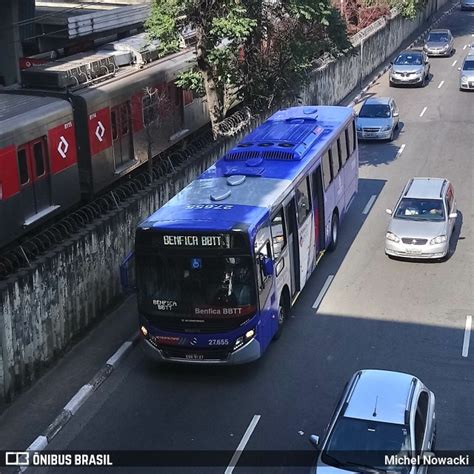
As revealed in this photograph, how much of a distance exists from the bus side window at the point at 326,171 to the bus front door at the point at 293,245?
2.96m

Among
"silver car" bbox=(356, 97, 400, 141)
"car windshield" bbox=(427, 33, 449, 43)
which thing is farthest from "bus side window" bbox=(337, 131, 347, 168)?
"car windshield" bbox=(427, 33, 449, 43)

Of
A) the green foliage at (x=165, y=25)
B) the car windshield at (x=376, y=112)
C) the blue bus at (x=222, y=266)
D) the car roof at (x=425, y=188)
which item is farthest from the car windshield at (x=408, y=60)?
the blue bus at (x=222, y=266)

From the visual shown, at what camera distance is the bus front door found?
16828 mm

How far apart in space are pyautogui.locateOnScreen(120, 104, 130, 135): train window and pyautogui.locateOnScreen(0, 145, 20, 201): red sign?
513cm

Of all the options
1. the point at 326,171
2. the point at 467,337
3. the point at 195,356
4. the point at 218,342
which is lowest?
the point at 467,337

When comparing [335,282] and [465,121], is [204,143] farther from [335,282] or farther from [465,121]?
[465,121]

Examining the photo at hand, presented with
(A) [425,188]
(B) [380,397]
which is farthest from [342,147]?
(B) [380,397]

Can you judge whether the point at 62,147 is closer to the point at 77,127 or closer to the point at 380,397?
the point at 77,127

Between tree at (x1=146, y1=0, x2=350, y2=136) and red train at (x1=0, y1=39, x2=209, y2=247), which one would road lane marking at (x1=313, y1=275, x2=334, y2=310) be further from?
tree at (x1=146, y1=0, x2=350, y2=136)

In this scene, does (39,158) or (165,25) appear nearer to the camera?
(39,158)

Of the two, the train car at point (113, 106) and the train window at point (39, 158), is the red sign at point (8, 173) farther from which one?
the train car at point (113, 106)

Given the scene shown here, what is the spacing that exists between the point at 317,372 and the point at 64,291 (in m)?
4.81

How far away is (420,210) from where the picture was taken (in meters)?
20.8

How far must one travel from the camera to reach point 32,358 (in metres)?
14.8
